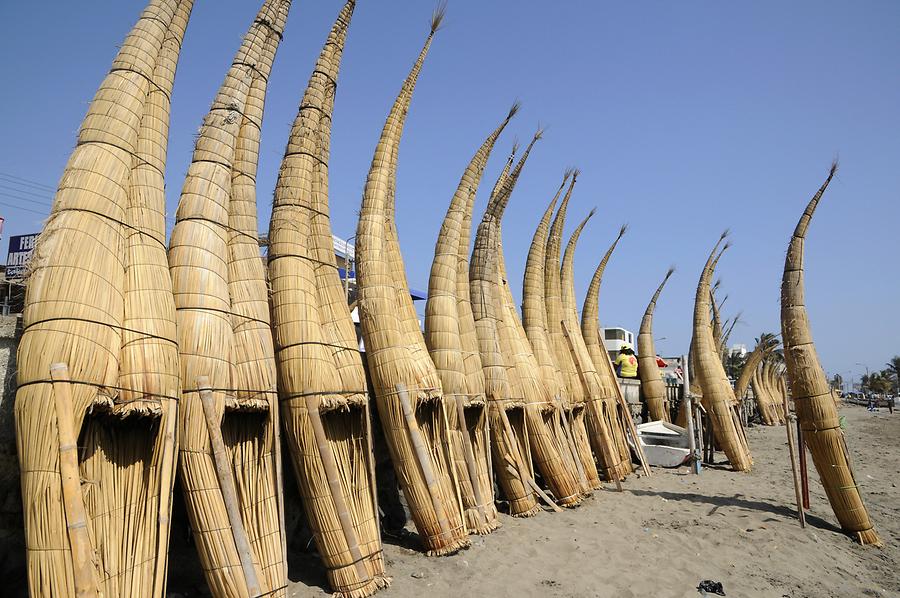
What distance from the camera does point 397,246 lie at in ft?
23.6

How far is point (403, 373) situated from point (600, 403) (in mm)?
5567

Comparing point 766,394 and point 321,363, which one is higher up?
point 766,394

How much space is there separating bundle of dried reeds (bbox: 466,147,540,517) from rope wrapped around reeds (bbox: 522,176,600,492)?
908 millimetres

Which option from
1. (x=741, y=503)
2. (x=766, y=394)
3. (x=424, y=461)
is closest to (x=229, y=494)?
(x=424, y=461)

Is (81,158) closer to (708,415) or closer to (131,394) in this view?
(131,394)

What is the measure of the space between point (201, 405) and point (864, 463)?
15346 mm

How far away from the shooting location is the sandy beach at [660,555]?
5301mm

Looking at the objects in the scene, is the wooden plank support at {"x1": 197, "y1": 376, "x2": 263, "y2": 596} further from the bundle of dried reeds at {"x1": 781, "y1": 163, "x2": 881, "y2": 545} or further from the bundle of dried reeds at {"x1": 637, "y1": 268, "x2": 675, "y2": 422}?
the bundle of dried reeds at {"x1": 637, "y1": 268, "x2": 675, "y2": 422}

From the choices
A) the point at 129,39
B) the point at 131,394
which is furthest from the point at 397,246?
the point at 131,394

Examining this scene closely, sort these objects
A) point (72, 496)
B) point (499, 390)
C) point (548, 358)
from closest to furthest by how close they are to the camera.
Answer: point (72, 496) → point (499, 390) → point (548, 358)

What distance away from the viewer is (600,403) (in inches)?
411

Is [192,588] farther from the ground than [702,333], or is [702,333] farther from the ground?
[702,333]

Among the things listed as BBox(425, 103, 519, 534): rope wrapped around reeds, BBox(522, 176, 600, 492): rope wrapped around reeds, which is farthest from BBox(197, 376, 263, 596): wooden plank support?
BBox(522, 176, 600, 492): rope wrapped around reeds

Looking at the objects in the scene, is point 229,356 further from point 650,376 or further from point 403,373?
point 650,376
